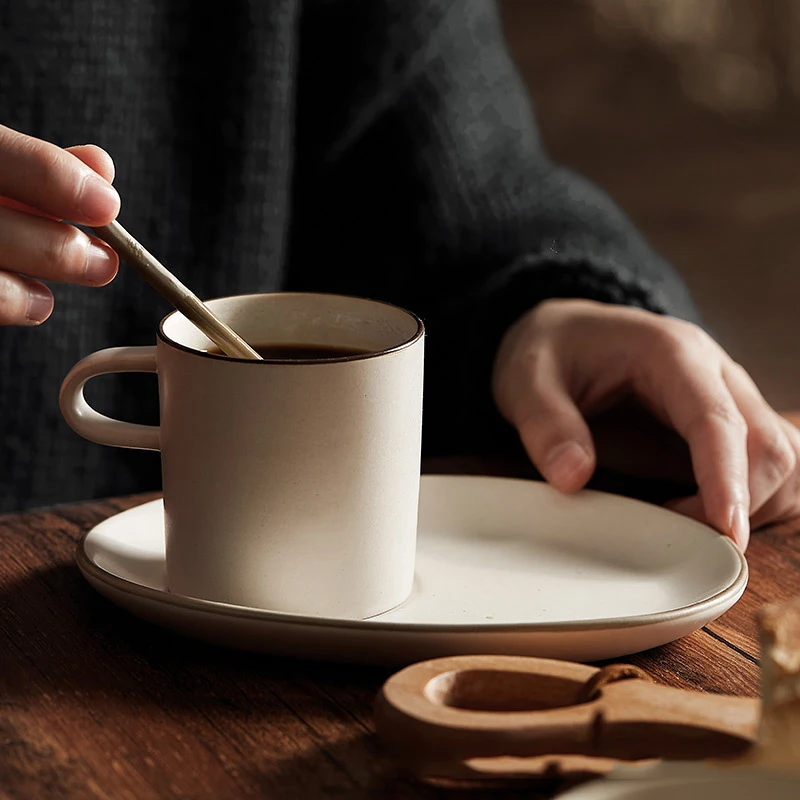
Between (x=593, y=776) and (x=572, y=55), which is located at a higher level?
(x=572, y=55)

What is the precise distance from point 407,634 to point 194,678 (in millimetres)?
102

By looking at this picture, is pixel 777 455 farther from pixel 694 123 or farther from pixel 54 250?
pixel 694 123

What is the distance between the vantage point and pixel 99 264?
0.55 metres

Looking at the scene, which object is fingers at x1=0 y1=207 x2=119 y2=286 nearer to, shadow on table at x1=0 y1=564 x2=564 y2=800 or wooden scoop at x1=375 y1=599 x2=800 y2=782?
shadow on table at x1=0 y1=564 x2=564 y2=800

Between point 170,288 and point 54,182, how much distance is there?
0.26 feet

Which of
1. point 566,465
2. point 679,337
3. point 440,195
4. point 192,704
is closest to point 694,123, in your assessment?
point 440,195

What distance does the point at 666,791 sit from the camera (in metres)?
0.36

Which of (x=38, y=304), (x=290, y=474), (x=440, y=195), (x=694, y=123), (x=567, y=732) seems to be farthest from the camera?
(x=694, y=123)

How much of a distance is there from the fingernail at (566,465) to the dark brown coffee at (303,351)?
0.17 m

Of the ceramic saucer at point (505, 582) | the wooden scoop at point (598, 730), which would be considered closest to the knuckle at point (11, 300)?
the ceramic saucer at point (505, 582)

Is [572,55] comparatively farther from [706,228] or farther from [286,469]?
[286,469]

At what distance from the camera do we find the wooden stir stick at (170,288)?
1.71ft

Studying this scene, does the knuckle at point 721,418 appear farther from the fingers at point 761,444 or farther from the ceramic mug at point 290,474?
the ceramic mug at point 290,474

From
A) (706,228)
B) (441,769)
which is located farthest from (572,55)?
(441,769)
